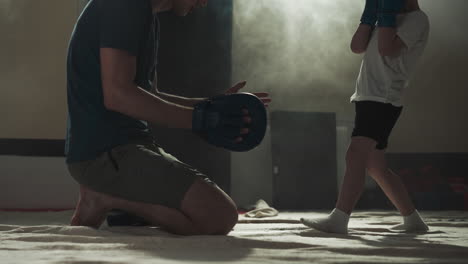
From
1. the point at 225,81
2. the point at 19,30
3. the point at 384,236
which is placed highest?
the point at 19,30

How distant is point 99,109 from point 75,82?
127mm

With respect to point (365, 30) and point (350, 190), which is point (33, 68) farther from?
point (350, 190)

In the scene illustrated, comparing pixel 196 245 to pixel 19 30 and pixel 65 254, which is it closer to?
pixel 65 254

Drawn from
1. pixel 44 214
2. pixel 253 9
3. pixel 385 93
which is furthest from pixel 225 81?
pixel 385 93

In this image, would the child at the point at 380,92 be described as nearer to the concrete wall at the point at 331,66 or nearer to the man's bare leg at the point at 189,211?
the man's bare leg at the point at 189,211

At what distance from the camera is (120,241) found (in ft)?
4.92

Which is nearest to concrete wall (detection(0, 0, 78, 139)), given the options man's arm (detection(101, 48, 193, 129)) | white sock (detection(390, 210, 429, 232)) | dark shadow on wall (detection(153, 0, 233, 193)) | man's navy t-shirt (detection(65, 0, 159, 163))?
dark shadow on wall (detection(153, 0, 233, 193))

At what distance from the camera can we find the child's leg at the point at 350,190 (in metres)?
1.87

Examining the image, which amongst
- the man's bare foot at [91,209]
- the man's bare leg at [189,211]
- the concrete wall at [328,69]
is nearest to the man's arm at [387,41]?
the man's bare leg at [189,211]

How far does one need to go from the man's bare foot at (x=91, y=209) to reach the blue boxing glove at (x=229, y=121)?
420 mm

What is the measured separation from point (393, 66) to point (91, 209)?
113cm

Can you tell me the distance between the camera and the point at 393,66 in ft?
6.72

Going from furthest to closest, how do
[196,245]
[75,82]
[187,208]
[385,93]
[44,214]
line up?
[44,214], [385,93], [75,82], [187,208], [196,245]

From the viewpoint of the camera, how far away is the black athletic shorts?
1.97 metres
